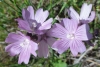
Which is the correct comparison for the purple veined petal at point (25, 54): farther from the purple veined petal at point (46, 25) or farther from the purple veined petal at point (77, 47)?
the purple veined petal at point (77, 47)

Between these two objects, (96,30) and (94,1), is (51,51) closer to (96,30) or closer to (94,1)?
(96,30)

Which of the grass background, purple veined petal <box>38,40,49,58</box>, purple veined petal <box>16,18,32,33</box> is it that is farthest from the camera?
the grass background

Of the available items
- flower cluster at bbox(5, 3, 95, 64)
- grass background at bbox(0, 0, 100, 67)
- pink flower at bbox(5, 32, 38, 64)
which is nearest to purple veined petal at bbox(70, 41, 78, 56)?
flower cluster at bbox(5, 3, 95, 64)

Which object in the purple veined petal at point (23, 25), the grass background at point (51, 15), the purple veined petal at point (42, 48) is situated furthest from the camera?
the grass background at point (51, 15)

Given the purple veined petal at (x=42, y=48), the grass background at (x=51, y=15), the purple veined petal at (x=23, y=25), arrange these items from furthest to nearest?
the grass background at (x=51, y=15)
the purple veined petal at (x=42, y=48)
the purple veined petal at (x=23, y=25)

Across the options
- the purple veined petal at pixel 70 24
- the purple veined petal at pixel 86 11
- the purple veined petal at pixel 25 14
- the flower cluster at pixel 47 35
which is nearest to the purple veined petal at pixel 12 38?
the flower cluster at pixel 47 35

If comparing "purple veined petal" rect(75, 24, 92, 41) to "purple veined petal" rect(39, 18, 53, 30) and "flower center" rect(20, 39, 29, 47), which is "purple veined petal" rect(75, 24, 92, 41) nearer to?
"purple veined petal" rect(39, 18, 53, 30)

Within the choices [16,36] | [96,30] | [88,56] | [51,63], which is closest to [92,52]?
[88,56]
